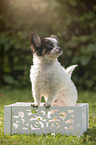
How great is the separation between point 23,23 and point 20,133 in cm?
532

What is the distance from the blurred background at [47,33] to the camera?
7.50 m

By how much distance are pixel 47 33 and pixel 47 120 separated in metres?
4.92

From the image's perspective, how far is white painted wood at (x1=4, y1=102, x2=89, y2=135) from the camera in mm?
3166

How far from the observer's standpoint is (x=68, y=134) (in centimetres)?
318

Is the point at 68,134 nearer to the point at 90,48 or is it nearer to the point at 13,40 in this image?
the point at 90,48

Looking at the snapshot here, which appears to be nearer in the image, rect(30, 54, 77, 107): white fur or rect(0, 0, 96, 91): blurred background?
rect(30, 54, 77, 107): white fur

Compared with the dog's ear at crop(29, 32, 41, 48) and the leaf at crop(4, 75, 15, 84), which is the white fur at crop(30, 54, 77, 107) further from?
the leaf at crop(4, 75, 15, 84)

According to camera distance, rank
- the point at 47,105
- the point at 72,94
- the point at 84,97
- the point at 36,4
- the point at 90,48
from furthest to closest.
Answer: the point at 36,4, the point at 90,48, the point at 84,97, the point at 72,94, the point at 47,105

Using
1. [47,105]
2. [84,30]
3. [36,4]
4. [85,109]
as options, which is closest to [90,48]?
[84,30]

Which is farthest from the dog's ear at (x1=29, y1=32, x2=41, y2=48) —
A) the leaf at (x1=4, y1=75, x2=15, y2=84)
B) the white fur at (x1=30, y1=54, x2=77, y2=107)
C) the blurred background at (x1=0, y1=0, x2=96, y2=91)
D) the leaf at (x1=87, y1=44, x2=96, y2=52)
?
the leaf at (x1=4, y1=75, x2=15, y2=84)

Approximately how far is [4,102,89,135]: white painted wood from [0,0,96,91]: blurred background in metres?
4.04

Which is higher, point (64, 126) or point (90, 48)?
point (90, 48)

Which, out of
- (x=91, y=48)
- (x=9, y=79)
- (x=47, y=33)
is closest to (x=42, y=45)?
(x=91, y=48)

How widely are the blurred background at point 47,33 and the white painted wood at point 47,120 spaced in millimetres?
4041
